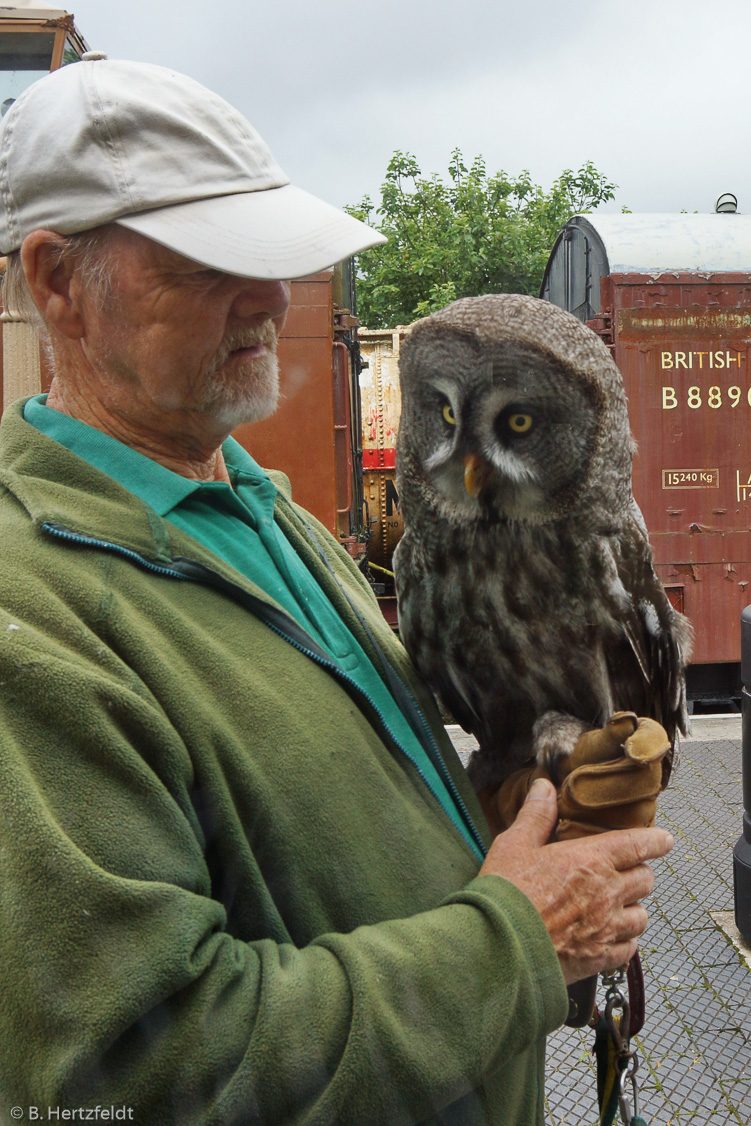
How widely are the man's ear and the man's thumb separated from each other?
2.70ft

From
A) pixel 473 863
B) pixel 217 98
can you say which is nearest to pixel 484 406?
pixel 217 98

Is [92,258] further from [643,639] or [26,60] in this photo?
[26,60]

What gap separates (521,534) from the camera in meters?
1.49

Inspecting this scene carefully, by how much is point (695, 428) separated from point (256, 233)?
452 centimetres

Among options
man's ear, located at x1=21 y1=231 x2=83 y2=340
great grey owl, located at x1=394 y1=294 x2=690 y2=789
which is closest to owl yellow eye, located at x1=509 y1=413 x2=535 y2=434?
great grey owl, located at x1=394 y1=294 x2=690 y2=789

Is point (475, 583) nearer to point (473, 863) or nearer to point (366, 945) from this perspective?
point (473, 863)

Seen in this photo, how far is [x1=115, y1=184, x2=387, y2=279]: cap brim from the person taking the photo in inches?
39.2

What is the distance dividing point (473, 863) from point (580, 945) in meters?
0.19

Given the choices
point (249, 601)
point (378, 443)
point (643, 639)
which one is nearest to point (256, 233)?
point (249, 601)

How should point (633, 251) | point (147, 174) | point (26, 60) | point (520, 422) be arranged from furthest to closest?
point (633, 251)
point (26, 60)
point (520, 422)
point (147, 174)

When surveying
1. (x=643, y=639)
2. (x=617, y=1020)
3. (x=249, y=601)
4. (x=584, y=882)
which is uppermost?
(x=249, y=601)

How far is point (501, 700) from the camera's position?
5.24 ft

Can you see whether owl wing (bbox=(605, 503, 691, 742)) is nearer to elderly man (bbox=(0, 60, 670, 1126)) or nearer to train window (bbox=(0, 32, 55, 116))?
Answer: elderly man (bbox=(0, 60, 670, 1126))

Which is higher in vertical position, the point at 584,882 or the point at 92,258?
the point at 92,258
